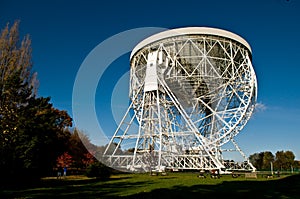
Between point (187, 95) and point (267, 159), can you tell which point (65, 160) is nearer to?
point (187, 95)

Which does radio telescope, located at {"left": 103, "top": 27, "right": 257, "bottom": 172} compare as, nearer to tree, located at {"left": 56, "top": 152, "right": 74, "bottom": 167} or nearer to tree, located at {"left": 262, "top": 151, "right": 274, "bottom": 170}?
tree, located at {"left": 56, "top": 152, "right": 74, "bottom": 167}

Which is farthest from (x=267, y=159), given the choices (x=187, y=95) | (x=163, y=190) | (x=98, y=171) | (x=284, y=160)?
(x=163, y=190)

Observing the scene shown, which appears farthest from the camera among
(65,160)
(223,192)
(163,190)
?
(65,160)

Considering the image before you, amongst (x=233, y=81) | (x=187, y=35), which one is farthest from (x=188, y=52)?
(x=233, y=81)

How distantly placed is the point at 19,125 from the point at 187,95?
16353mm

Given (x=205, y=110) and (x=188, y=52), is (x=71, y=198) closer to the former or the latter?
(x=188, y=52)

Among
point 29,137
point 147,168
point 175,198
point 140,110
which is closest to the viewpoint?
point 175,198

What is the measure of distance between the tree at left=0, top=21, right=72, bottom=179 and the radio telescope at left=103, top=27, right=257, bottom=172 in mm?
8193

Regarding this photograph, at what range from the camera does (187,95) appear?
96.5 feet

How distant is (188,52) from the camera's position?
27.4m

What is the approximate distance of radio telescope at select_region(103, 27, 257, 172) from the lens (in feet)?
87.5

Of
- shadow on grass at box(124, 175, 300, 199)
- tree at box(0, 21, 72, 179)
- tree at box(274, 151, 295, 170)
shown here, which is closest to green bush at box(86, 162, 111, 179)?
tree at box(0, 21, 72, 179)

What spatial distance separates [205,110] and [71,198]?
22133 mm

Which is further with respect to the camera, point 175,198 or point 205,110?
point 205,110
